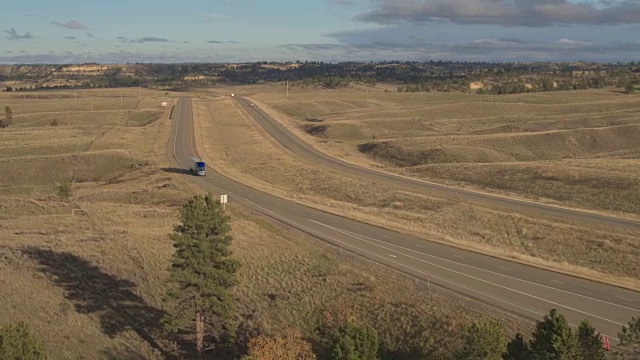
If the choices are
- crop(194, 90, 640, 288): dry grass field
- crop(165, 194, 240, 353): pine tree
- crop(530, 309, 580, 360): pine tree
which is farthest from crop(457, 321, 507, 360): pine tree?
crop(194, 90, 640, 288): dry grass field

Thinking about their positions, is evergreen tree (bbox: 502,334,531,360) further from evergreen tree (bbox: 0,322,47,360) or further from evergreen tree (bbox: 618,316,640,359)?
evergreen tree (bbox: 0,322,47,360)

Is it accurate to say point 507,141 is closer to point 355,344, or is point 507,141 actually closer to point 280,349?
point 355,344

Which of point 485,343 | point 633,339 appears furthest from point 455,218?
point 633,339

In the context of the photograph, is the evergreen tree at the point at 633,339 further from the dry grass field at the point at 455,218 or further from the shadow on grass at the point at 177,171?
the shadow on grass at the point at 177,171

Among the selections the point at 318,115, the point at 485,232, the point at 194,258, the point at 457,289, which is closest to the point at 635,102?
the point at 318,115

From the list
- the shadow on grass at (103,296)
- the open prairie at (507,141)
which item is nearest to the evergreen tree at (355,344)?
the shadow on grass at (103,296)

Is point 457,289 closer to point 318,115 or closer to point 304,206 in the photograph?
point 304,206
